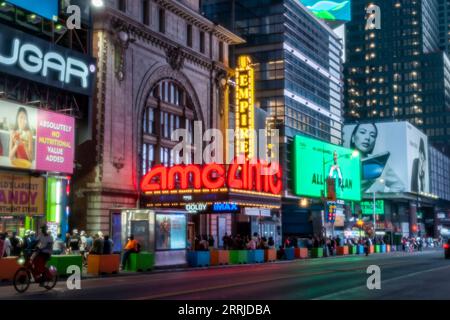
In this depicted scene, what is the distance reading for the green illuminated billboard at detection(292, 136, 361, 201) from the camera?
95188mm

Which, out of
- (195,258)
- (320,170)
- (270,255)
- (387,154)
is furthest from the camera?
(387,154)

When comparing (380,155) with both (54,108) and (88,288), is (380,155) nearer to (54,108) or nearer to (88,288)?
(54,108)

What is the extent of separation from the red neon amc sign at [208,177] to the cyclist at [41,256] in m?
24.7

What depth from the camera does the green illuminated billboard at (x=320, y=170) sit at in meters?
95.2

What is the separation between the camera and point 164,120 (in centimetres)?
5409

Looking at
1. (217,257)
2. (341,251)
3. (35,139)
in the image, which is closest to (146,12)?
(35,139)

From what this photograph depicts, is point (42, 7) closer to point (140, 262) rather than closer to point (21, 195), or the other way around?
point (21, 195)

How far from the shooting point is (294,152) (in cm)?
9375

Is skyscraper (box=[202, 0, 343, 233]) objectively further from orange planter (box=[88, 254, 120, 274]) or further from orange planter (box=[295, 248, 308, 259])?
orange planter (box=[88, 254, 120, 274])

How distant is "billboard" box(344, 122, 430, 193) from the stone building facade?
8779 centimetres

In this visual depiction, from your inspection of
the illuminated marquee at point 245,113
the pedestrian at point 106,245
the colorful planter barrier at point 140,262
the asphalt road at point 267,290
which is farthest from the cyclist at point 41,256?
the illuminated marquee at point 245,113

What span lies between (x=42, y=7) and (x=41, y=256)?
22.5 meters

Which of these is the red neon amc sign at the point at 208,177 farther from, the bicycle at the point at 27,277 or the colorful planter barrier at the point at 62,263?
the bicycle at the point at 27,277

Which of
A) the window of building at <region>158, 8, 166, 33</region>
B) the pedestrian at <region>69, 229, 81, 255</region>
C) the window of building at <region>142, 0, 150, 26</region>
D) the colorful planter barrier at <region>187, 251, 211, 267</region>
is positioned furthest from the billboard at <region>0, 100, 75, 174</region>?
the window of building at <region>158, 8, 166, 33</region>
